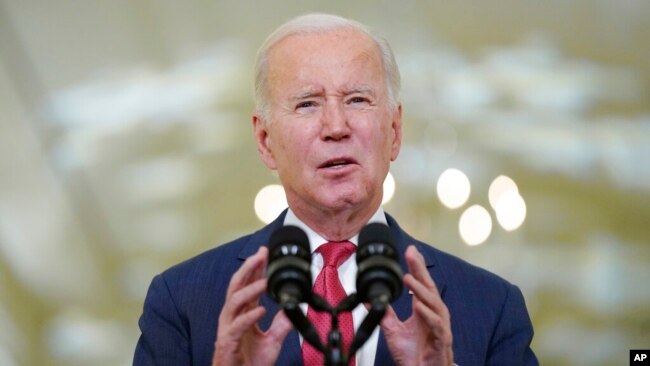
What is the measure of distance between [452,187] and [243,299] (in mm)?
2033

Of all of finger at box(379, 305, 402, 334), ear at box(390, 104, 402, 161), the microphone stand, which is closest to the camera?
the microphone stand

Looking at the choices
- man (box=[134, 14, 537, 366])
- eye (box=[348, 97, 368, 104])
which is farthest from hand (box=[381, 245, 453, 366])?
eye (box=[348, 97, 368, 104])

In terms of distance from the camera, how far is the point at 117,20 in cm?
345

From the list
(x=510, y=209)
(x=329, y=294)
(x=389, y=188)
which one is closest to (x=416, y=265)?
(x=329, y=294)

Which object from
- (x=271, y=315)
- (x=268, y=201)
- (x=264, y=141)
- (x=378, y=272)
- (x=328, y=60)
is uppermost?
(x=328, y=60)

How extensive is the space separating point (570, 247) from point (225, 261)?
181 cm

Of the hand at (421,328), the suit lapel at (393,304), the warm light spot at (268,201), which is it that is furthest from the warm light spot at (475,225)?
the hand at (421,328)

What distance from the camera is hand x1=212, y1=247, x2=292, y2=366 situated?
58.9 inches

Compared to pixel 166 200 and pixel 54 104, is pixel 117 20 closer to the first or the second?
pixel 54 104

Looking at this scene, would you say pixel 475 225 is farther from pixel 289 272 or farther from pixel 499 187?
pixel 289 272

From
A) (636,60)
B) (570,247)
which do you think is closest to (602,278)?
(570,247)

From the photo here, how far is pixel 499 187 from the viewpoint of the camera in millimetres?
3457

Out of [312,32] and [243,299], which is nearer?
[243,299]

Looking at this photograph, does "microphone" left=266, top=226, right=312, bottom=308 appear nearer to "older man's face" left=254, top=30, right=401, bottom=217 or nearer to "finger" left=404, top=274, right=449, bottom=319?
"finger" left=404, top=274, right=449, bottom=319
